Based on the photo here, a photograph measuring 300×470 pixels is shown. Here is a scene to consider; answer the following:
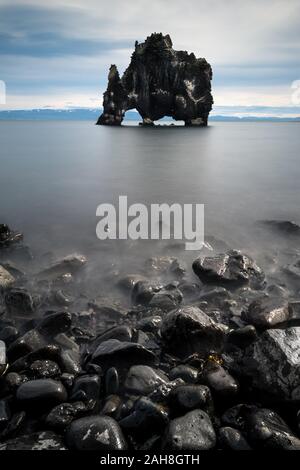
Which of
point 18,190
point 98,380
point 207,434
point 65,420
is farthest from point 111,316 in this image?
point 18,190

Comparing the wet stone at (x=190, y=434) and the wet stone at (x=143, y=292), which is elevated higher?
the wet stone at (x=143, y=292)

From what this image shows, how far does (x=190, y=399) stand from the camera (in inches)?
229

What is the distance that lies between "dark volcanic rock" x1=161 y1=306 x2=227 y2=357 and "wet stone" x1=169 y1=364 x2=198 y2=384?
0.68 m

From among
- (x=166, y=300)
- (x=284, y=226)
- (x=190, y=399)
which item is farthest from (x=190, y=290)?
(x=284, y=226)

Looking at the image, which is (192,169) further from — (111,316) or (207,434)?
(207,434)

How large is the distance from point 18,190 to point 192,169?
1948cm

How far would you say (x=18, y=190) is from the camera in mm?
25766

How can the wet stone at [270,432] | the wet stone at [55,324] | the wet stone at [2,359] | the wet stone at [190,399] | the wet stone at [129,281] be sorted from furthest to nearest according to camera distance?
Result: 1. the wet stone at [129,281]
2. the wet stone at [55,324]
3. the wet stone at [2,359]
4. the wet stone at [190,399]
5. the wet stone at [270,432]

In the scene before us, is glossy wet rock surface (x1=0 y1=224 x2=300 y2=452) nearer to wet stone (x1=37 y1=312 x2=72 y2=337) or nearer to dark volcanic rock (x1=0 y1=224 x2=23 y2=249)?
wet stone (x1=37 y1=312 x2=72 y2=337)

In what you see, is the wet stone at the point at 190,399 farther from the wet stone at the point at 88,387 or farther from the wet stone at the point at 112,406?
the wet stone at the point at 88,387

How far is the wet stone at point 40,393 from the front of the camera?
596 cm

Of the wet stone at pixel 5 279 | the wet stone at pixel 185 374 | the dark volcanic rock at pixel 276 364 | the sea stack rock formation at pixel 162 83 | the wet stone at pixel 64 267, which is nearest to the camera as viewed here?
the dark volcanic rock at pixel 276 364

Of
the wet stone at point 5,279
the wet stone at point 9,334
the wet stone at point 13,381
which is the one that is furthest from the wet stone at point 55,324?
the wet stone at point 5,279

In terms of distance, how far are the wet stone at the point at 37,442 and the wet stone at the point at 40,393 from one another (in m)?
0.59
